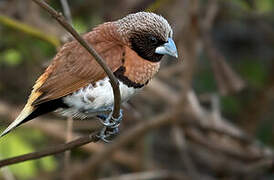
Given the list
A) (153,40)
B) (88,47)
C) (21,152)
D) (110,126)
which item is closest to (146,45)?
(153,40)

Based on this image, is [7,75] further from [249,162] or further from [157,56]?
[157,56]

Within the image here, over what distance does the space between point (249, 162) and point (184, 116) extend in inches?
31.6

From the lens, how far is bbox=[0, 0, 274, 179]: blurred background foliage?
551 cm

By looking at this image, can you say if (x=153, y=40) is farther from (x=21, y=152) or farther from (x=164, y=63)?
(x=164, y=63)

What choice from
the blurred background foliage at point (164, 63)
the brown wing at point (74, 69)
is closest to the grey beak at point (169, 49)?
the brown wing at point (74, 69)

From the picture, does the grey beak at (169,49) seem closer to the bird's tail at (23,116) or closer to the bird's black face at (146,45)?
the bird's black face at (146,45)

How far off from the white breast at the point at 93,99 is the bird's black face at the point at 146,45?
0.23 metres

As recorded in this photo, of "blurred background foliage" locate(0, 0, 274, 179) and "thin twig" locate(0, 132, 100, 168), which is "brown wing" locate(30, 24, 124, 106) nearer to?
"thin twig" locate(0, 132, 100, 168)

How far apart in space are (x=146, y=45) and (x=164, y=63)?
2.86 meters

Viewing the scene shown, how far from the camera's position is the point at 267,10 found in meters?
5.77

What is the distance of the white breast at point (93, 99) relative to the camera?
336 centimetres

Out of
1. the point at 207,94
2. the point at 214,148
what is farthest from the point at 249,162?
the point at 207,94

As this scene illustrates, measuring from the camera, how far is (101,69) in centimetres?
340

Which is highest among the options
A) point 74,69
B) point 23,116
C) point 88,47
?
point 74,69
